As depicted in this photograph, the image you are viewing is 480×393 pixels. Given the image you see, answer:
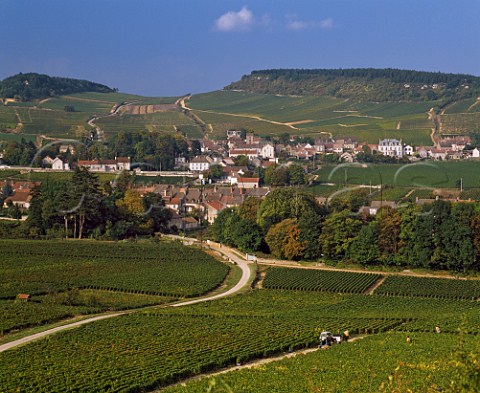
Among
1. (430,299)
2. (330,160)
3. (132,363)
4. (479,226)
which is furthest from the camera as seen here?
(330,160)

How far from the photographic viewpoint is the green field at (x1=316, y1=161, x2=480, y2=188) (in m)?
69.9

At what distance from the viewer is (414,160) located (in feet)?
284

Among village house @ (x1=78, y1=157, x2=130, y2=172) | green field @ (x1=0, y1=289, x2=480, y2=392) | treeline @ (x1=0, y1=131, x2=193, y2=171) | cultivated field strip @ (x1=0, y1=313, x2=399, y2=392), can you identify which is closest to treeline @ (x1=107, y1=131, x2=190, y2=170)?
treeline @ (x1=0, y1=131, x2=193, y2=171)

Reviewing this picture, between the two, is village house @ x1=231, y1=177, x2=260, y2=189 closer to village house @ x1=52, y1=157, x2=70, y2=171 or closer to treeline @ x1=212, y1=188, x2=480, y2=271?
village house @ x1=52, y1=157, x2=70, y2=171

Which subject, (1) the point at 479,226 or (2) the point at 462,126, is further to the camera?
(2) the point at 462,126

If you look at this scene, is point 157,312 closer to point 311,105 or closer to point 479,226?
point 479,226

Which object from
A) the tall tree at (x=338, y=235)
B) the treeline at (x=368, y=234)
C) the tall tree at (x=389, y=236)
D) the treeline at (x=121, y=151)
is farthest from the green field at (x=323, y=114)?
the tall tree at (x=389, y=236)

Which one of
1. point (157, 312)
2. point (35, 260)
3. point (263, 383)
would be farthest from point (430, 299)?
point (35, 260)

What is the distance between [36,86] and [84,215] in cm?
9223

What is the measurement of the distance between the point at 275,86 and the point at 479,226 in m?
127

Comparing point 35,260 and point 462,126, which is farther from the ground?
point 462,126

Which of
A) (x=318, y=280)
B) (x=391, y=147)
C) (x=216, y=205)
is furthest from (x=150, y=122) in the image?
(x=318, y=280)

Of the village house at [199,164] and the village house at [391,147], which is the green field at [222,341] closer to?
the village house at [199,164]

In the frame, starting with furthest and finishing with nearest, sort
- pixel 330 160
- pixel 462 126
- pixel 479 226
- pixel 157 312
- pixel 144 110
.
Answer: pixel 144 110 < pixel 462 126 < pixel 330 160 < pixel 479 226 < pixel 157 312
